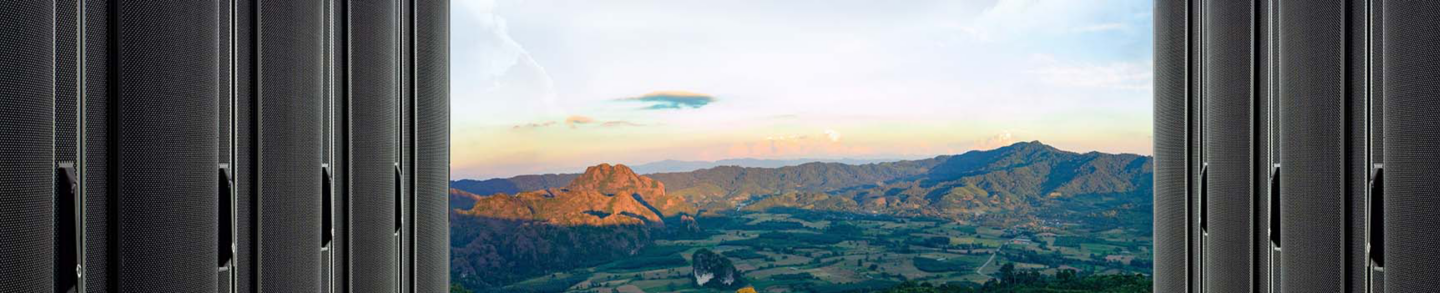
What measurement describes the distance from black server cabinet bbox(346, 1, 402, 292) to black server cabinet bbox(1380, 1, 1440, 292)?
1.62 metres

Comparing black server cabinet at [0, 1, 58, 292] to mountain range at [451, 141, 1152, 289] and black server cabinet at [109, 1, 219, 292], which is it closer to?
black server cabinet at [109, 1, 219, 292]

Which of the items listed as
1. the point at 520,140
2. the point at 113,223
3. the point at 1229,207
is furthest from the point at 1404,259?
the point at 520,140

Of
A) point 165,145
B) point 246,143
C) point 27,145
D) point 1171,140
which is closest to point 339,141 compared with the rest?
point 246,143

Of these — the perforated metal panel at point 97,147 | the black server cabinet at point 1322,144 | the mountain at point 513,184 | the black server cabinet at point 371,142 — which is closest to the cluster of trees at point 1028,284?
the mountain at point 513,184

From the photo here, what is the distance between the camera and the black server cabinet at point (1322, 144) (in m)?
1.32

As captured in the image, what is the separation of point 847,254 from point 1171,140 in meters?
2.04

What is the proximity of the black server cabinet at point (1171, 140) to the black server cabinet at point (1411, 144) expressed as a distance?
1.18m

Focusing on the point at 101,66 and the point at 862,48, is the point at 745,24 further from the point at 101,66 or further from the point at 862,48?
the point at 101,66

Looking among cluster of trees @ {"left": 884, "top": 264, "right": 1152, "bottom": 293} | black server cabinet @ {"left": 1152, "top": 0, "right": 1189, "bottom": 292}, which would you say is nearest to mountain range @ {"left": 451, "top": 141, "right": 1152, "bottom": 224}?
cluster of trees @ {"left": 884, "top": 264, "right": 1152, "bottom": 293}

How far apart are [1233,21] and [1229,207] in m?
0.39

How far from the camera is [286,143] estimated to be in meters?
1.36

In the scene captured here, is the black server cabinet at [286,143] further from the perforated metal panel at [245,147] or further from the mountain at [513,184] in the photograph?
the mountain at [513,184]

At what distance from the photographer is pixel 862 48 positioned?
3943 millimetres

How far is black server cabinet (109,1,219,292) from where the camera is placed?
0.89m
